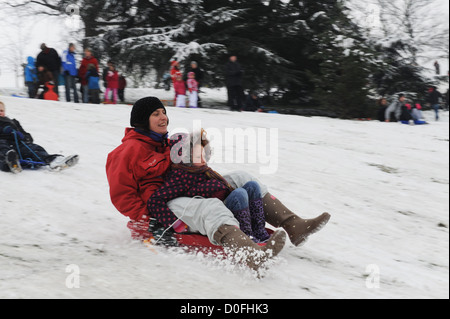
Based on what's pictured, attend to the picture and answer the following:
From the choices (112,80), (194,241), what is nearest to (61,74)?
(112,80)

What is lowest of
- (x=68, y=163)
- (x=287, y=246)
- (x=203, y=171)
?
(x=287, y=246)

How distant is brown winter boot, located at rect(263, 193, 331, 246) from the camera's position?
9.52 feet

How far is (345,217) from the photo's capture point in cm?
425

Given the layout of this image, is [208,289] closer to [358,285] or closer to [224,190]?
[224,190]

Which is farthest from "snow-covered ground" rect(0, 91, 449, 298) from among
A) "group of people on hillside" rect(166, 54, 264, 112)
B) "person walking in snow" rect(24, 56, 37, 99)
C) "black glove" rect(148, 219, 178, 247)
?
"group of people on hillside" rect(166, 54, 264, 112)

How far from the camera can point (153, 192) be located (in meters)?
2.93

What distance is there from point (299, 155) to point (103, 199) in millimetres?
3360

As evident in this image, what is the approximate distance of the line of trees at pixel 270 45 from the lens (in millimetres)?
12320

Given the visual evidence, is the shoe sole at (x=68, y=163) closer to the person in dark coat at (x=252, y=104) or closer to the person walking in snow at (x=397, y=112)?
the person in dark coat at (x=252, y=104)

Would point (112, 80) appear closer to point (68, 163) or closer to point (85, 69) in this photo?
point (85, 69)

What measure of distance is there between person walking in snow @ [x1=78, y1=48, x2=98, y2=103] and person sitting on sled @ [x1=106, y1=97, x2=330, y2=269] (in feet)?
24.9

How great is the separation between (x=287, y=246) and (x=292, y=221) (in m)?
0.34

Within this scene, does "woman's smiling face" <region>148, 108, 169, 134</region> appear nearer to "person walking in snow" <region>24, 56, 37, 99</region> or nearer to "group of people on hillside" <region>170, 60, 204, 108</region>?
"group of people on hillside" <region>170, 60, 204, 108</region>

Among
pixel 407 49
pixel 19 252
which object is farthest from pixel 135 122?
pixel 407 49
